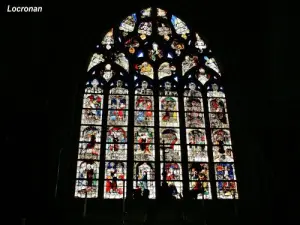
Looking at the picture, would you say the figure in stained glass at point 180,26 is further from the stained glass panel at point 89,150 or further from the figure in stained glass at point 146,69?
the stained glass panel at point 89,150

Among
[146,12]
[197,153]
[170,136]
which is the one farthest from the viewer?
[146,12]

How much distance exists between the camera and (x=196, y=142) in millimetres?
9219

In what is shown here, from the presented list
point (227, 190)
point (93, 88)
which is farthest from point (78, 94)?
point (227, 190)

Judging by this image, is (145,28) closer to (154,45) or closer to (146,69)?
(154,45)

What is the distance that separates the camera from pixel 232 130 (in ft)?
30.7

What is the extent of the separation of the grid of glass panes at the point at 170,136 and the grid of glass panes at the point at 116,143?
0.76 m

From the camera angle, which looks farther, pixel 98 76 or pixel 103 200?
pixel 98 76

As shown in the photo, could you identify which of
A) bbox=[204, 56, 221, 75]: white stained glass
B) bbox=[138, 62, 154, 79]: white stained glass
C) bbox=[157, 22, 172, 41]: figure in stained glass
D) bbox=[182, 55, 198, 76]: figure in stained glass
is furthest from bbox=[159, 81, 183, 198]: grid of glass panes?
bbox=[157, 22, 172, 41]: figure in stained glass

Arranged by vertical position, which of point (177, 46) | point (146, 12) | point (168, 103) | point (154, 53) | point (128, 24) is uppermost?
point (146, 12)

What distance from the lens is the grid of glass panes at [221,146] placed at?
28.7 ft

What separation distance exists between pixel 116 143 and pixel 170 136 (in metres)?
1.13
